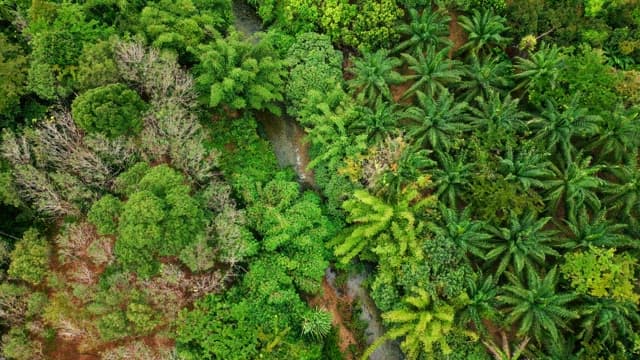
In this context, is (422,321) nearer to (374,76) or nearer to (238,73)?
(374,76)

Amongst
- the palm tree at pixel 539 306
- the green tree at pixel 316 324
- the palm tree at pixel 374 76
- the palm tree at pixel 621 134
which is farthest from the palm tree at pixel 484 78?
the green tree at pixel 316 324

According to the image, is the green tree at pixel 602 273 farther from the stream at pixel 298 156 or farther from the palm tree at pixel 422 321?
the stream at pixel 298 156

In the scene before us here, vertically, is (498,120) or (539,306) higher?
(498,120)

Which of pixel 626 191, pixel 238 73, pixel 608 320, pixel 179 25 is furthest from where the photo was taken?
pixel 179 25

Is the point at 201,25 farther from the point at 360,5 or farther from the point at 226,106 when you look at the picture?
the point at 360,5

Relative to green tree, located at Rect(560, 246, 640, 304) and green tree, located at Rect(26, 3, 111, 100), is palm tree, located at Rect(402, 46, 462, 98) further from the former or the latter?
green tree, located at Rect(26, 3, 111, 100)

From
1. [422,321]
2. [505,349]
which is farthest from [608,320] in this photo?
[422,321]
